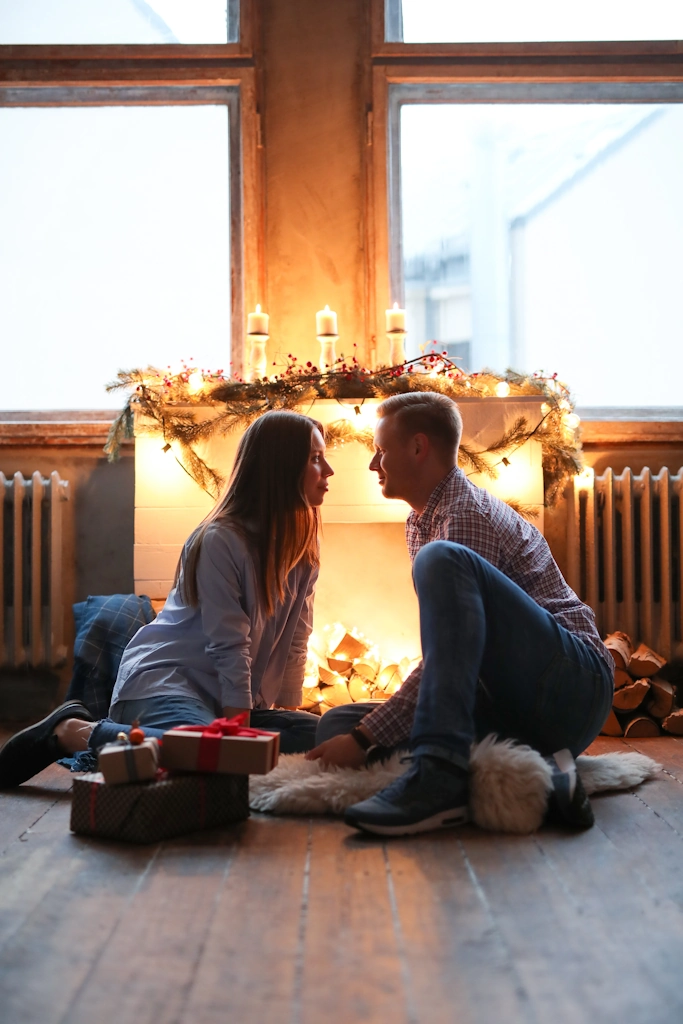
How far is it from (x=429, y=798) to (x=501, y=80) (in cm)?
277

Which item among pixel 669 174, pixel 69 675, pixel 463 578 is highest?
pixel 669 174

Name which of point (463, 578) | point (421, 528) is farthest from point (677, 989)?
point (421, 528)

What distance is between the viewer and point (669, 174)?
3.50m

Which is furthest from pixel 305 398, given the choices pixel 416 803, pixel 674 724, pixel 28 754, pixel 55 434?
pixel 416 803

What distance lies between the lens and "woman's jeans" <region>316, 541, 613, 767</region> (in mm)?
1617

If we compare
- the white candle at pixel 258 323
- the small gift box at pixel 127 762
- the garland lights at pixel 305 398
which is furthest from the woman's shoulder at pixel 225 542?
the white candle at pixel 258 323

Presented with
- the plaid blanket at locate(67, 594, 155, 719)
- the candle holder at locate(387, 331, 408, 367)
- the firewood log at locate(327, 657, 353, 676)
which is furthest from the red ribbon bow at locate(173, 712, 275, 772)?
the candle holder at locate(387, 331, 408, 367)

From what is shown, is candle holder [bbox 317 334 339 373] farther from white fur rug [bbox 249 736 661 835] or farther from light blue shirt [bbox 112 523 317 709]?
white fur rug [bbox 249 736 661 835]

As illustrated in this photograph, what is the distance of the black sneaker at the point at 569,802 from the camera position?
1.65 meters

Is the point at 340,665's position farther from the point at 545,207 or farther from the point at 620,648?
the point at 545,207

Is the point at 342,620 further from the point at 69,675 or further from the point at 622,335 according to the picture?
the point at 622,335

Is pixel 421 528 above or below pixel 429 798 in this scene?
above

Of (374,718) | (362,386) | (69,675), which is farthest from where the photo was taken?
(69,675)

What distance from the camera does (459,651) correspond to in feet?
5.37
